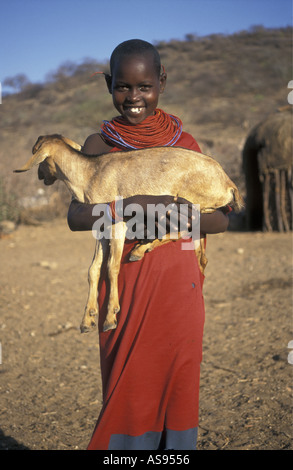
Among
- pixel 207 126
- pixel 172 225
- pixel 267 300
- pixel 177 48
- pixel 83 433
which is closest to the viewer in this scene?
pixel 172 225

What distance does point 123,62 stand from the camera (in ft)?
6.07

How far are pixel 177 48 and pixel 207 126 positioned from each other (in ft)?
57.2

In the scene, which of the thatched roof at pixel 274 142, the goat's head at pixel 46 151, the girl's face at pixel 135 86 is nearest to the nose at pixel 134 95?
the girl's face at pixel 135 86

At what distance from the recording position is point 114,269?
6.18ft

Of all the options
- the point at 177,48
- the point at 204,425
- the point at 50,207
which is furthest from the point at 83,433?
the point at 177,48

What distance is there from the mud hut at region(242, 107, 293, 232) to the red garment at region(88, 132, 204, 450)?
22.7ft

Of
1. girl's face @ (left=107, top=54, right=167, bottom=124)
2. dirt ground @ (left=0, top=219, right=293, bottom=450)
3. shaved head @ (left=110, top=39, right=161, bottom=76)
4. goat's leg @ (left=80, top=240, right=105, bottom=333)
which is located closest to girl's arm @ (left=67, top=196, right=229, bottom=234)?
goat's leg @ (left=80, top=240, right=105, bottom=333)

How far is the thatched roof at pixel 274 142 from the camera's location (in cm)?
830

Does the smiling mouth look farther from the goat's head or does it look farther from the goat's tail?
the goat's tail

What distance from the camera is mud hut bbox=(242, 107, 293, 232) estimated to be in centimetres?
835

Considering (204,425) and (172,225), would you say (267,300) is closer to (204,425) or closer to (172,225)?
(204,425)

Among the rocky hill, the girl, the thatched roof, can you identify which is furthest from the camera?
the rocky hill

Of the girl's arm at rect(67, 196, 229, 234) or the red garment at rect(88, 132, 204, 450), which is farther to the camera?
the red garment at rect(88, 132, 204, 450)

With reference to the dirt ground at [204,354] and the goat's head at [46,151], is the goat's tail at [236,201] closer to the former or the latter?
the goat's head at [46,151]
